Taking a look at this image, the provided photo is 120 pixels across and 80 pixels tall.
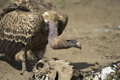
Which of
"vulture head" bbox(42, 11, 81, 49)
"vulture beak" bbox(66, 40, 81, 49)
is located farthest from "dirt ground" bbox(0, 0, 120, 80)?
"vulture beak" bbox(66, 40, 81, 49)

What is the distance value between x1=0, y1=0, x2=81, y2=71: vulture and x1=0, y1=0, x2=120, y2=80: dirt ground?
0.55 m

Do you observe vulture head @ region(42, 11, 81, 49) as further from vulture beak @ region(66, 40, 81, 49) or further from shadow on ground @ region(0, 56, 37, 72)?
shadow on ground @ region(0, 56, 37, 72)

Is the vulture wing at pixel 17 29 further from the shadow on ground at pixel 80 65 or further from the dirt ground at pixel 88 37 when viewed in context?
the shadow on ground at pixel 80 65

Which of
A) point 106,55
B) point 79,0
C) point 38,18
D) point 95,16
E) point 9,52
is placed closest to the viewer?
point 38,18

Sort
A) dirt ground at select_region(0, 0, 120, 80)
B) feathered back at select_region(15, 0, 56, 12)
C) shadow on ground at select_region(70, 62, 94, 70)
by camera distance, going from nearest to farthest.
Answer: feathered back at select_region(15, 0, 56, 12)
shadow on ground at select_region(70, 62, 94, 70)
dirt ground at select_region(0, 0, 120, 80)

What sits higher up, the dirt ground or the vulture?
the vulture

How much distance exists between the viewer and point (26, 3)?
5621 mm

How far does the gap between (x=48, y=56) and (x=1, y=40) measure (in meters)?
1.74

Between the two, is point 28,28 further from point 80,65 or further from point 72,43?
point 80,65

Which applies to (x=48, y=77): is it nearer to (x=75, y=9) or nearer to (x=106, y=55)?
(x=106, y=55)

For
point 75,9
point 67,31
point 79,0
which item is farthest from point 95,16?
point 67,31

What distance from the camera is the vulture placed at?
5.09 m

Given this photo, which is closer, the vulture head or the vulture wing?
the vulture head

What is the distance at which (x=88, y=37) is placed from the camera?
9281mm
